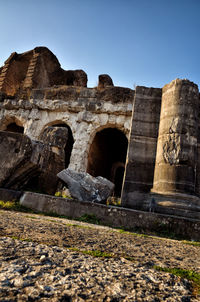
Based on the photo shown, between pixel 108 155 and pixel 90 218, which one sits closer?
pixel 90 218

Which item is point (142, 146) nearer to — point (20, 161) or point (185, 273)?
point (20, 161)

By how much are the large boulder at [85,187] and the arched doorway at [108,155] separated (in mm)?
5838

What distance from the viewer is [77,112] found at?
32.5 feet

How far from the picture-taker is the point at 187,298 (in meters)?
0.85

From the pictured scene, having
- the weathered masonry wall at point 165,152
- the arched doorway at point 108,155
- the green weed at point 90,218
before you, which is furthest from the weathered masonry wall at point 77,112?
the green weed at point 90,218

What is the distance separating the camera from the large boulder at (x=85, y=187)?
154 inches

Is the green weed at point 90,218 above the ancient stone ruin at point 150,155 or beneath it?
beneath

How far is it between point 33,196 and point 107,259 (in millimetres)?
2627

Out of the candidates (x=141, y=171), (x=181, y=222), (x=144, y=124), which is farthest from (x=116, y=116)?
(x=181, y=222)

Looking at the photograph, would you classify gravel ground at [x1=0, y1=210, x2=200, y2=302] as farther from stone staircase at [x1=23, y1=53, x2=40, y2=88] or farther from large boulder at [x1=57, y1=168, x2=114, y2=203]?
stone staircase at [x1=23, y1=53, x2=40, y2=88]

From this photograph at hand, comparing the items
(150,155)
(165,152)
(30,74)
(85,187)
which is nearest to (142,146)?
(150,155)

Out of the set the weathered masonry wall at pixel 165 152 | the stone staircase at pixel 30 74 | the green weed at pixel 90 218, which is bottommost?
the green weed at pixel 90 218

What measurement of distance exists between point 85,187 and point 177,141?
1.89 metres

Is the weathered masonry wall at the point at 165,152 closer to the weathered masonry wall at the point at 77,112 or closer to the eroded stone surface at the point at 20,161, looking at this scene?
the eroded stone surface at the point at 20,161
